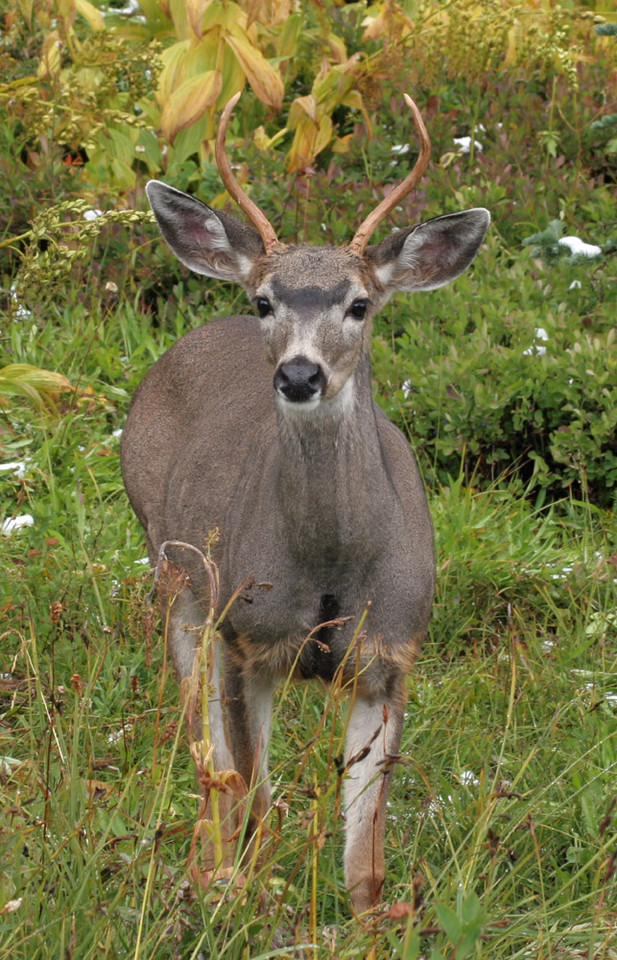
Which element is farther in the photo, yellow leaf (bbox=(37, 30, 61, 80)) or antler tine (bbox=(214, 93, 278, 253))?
yellow leaf (bbox=(37, 30, 61, 80))

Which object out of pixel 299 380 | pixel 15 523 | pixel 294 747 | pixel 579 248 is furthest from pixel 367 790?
pixel 579 248

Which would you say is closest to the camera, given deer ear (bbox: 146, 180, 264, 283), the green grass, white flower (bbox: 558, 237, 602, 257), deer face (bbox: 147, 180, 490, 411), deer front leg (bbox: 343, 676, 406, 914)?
the green grass

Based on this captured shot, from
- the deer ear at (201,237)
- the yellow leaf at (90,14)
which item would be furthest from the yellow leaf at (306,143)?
the deer ear at (201,237)

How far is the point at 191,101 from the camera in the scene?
24.9 ft

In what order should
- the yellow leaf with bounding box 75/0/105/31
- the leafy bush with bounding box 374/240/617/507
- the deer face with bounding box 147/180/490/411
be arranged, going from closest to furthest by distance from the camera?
the deer face with bounding box 147/180/490/411
the leafy bush with bounding box 374/240/617/507
the yellow leaf with bounding box 75/0/105/31

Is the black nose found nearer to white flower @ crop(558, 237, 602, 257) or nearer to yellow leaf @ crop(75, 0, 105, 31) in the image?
white flower @ crop(558, 237, 602, 257)

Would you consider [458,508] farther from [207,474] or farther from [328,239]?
[328,239]

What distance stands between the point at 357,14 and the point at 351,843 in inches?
250

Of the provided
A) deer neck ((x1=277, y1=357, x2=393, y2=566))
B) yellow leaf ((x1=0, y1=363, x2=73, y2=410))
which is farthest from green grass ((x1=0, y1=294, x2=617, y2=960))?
deer neck ((x1=277, y1=357, x2=393, y2=566))

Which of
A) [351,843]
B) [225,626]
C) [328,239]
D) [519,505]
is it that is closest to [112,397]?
[328,239]

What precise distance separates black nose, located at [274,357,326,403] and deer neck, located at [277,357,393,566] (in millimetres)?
281

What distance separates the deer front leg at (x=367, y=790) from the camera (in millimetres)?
3803

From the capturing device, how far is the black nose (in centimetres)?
350

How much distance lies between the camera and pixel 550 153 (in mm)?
7828
